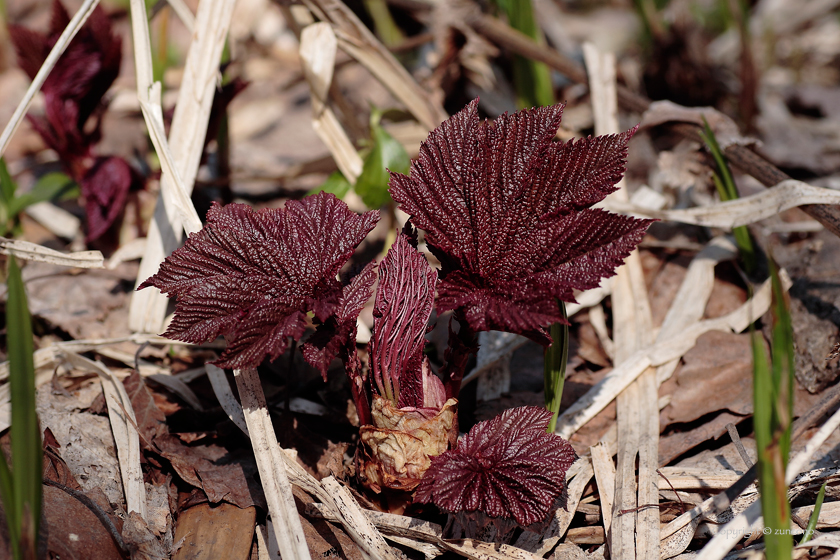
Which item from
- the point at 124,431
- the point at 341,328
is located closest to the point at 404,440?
the point at 341,328

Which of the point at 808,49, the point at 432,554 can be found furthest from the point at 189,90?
the point at 808,49

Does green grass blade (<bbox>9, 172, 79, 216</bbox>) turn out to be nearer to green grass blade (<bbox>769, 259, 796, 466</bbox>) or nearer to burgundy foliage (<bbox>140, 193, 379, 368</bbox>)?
burgundy foliage (<bbox>140, 193, 379, 368</bbox>)

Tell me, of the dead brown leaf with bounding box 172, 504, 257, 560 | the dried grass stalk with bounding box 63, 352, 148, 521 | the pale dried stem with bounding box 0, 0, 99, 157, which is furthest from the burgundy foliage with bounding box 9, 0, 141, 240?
the dead brown leaf with bounding box 172, 504, 257, 560

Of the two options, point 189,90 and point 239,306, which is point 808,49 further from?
point 239,306

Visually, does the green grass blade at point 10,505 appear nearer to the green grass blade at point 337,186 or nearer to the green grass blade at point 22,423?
the green grass blade at point 22,423

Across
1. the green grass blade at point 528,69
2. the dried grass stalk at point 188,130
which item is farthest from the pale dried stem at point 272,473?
the green grass blade at point 528,69
